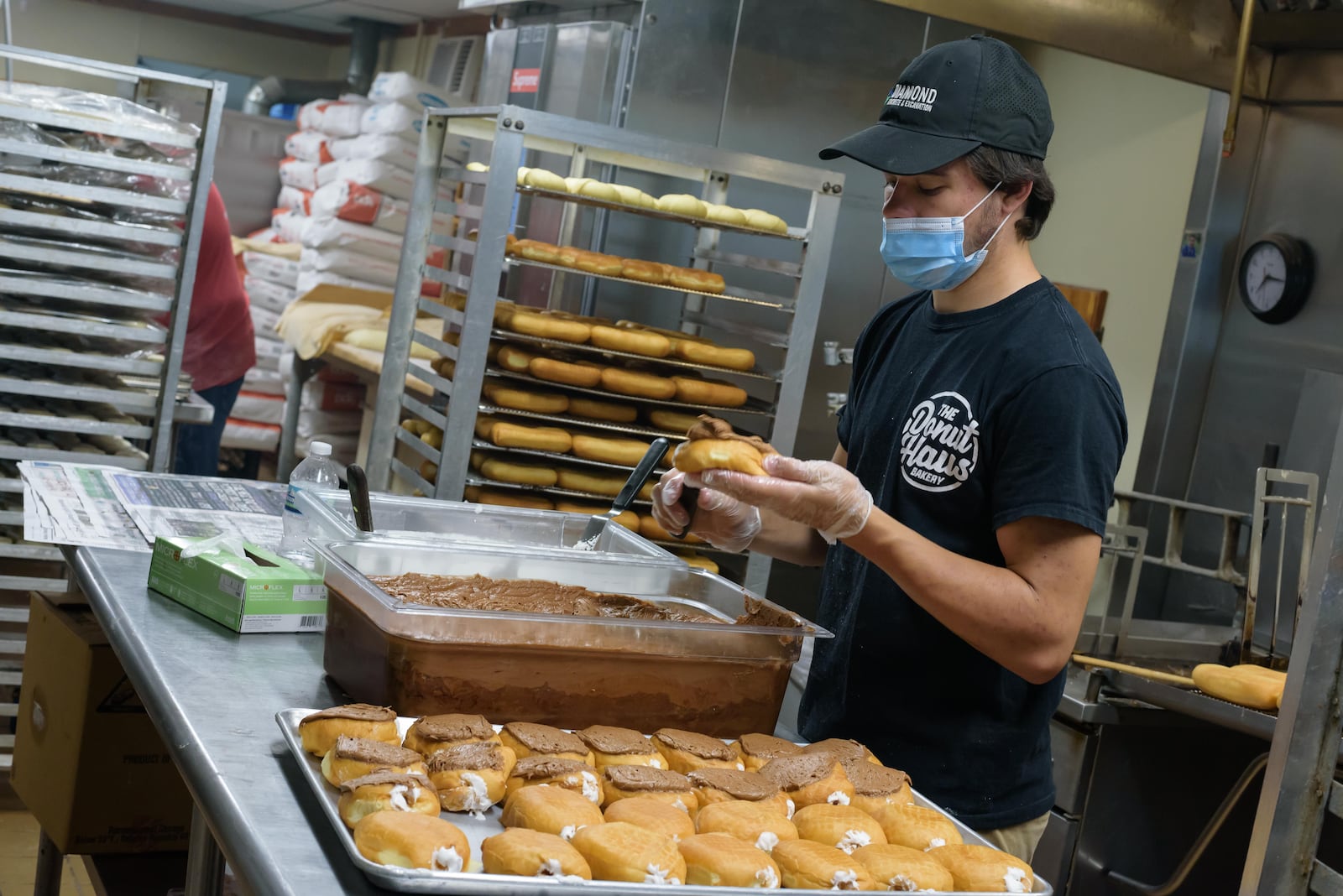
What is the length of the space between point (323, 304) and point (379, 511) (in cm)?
446

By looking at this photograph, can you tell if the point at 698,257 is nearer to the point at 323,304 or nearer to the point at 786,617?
the point at 786,617

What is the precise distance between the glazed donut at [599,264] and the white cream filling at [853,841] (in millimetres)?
2341

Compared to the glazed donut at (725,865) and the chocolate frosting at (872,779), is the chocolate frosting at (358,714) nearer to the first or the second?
the glazed donut at (725,865)

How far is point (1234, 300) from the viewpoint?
452 centimetres

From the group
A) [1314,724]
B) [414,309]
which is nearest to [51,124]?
[414,309]

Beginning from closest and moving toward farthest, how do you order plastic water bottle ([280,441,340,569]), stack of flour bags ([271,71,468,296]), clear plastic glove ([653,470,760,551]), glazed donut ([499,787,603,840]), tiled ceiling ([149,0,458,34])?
glazed donut ([499,787,603,840])
clear plastic glove ([653,470,760,551])
plastic water bottle ([280,441,340,569])
stack of flour bags ([271,71,468,296])
tiled ceiling ([149,0,458,34])

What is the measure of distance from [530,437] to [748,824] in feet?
6.99

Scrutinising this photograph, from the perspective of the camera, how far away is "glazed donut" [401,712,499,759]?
134 cm

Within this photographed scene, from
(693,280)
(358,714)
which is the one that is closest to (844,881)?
(358,714)

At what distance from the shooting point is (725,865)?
3.84 ft

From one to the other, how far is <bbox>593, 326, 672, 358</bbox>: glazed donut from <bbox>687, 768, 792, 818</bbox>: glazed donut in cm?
214

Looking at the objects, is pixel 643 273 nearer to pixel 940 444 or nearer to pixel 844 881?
pixel 940 444

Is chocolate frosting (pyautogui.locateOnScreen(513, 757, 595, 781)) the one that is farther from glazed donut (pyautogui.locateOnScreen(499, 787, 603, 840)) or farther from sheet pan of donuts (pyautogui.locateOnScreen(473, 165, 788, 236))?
sheet pan of donuts (pyautogui.locateOnScreen(473, 165, 788, 236))

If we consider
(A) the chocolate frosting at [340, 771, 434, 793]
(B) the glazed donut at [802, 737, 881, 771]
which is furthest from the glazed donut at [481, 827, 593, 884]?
(B) the glazed donut at [802, 737, 881, 771]
